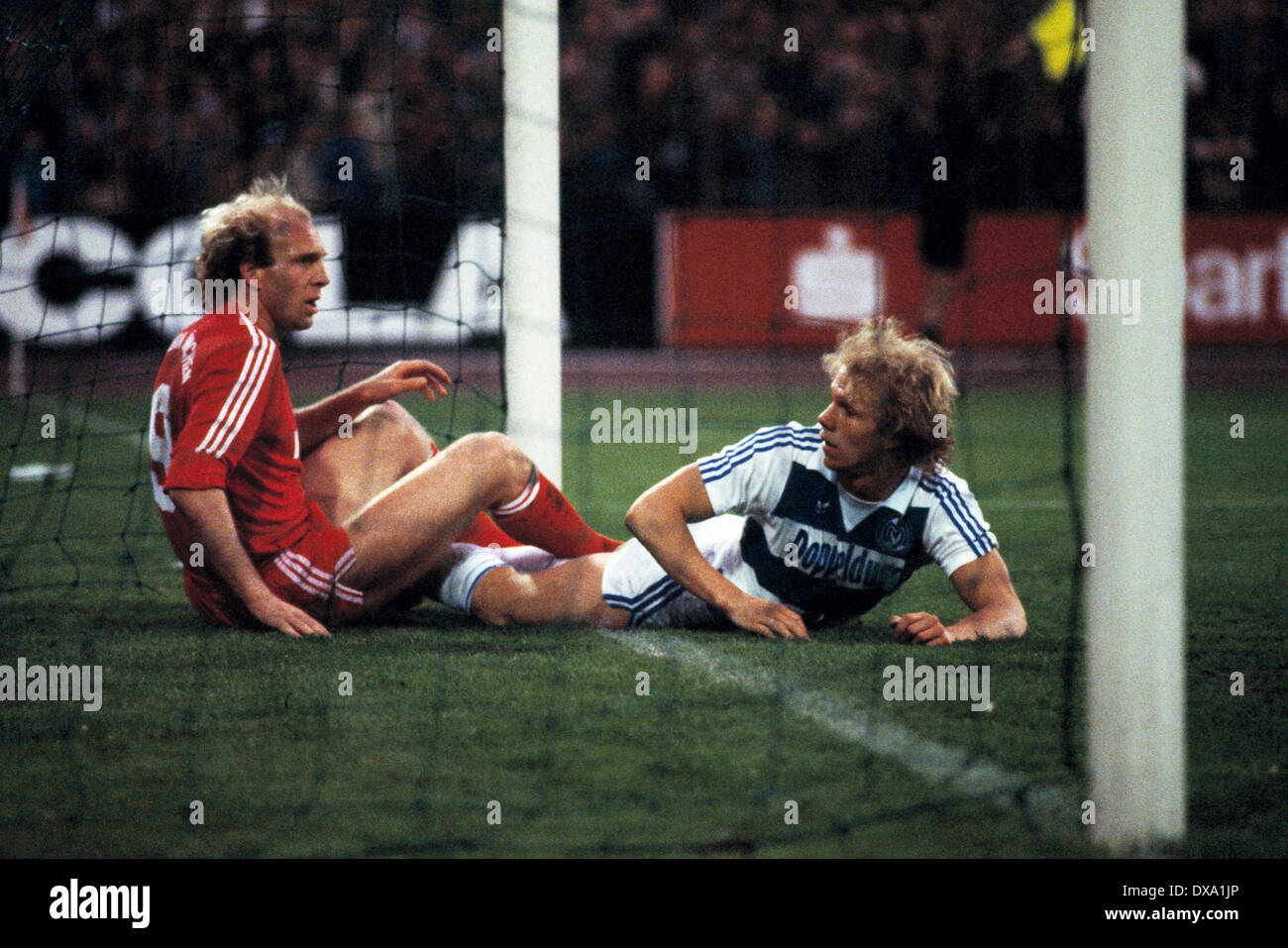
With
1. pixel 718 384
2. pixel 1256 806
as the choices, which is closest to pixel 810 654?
pixel 1256 806

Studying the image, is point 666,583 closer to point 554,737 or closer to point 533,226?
point 554,737

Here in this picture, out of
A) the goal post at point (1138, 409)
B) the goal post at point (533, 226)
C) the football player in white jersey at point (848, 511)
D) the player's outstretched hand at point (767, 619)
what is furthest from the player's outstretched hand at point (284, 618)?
the goal post at point (1138, 409)

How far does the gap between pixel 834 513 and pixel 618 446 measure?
515cm

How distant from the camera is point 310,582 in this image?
4.03 m

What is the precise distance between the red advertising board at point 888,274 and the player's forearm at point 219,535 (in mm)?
9462

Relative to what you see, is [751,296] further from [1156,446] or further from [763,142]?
[1156,446]

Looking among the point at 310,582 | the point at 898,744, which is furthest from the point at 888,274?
the point at 898,744

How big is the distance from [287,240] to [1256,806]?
2709mm

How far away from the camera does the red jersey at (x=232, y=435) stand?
375 cm

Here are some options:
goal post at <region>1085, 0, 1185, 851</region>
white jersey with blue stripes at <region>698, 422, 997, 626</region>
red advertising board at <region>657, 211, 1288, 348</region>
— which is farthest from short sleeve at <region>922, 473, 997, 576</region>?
red advertising board at <region>657, 211, 1288, 348</region>

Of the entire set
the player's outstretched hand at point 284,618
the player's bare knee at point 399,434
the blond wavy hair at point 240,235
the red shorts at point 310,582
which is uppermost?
the blond wavy hair at point 240,235

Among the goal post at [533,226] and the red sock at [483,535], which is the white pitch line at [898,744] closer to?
the red sock at [483,535]

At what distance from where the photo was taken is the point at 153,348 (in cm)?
1230

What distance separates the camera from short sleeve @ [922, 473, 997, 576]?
12.5 feet
